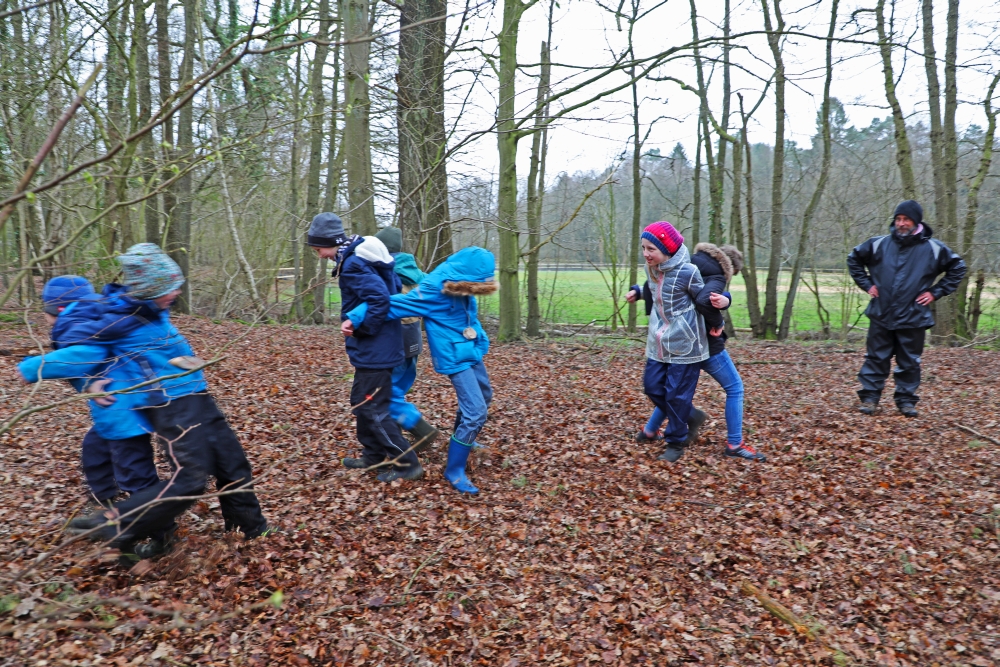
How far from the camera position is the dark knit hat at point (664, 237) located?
550 centimetres

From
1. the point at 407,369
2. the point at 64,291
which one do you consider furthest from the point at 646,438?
the point at 64,291

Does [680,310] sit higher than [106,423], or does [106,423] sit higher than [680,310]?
[680,310]

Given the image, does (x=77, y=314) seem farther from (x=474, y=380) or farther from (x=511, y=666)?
(x=511, y=666)

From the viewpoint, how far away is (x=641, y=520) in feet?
16.1

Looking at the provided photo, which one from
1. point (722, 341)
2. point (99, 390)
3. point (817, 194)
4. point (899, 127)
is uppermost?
point (899, 127)

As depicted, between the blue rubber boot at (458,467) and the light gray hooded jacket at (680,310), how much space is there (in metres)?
2.02

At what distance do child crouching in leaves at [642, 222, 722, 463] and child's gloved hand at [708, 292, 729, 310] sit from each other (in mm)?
151

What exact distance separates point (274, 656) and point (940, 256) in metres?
7.16

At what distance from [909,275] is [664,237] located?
10.6 ft

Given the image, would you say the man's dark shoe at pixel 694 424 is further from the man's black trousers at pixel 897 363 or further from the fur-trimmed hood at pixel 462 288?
the fur-trimmed hood at pixel 462 288

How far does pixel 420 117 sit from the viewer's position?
10008 millimetres

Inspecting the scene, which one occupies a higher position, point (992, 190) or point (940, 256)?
point (992, 190)

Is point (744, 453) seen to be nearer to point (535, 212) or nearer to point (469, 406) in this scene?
point (469, 406)

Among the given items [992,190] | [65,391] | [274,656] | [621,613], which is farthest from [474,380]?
[992,190]
